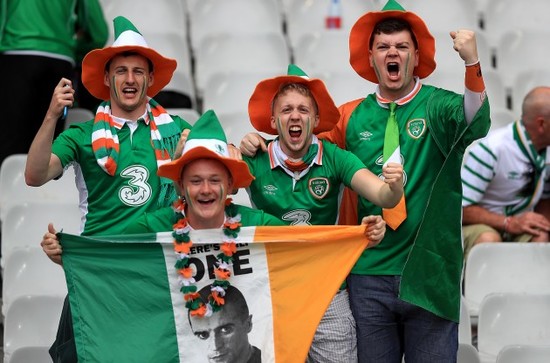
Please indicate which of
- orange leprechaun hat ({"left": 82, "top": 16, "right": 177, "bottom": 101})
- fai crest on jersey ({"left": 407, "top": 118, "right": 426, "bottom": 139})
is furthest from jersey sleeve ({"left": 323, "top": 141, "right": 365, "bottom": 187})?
orange leprechaun hat ({"left": 82, "top": 16, "right": 177, "bottom": 101})

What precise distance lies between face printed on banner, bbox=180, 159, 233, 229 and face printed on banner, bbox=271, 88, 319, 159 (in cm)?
29

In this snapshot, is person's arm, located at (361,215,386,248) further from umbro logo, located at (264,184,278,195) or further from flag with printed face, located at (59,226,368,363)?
umbro logo, located at (264,184,278,195)

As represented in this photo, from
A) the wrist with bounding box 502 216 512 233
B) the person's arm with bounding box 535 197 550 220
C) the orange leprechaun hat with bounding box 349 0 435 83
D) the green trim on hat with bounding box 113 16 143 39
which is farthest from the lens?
the person's arm with bounding box 535 197 550 220

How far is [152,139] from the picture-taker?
15.2 ft

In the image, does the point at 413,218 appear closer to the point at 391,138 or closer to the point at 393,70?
the point at 391,138

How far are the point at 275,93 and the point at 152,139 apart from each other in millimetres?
482

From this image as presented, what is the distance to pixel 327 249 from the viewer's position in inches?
174

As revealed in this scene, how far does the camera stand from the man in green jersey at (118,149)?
4.56 meters

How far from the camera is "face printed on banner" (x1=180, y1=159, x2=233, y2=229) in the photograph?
4.26m

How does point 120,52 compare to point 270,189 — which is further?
point 120,52

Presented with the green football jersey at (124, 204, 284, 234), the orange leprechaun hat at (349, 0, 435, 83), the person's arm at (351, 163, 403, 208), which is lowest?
the green football jersey at (124, 204, 284, 234)

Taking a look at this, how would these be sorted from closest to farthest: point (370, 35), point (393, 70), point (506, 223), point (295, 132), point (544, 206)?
point (295, 132) < point (393, 70) < point (370, 35) < point (506, 223) < point (544, 206)

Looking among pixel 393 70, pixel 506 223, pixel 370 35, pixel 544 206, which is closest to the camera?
pixel 393 70

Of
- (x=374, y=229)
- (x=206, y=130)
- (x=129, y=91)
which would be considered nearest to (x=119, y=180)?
(x=129, y=91)
